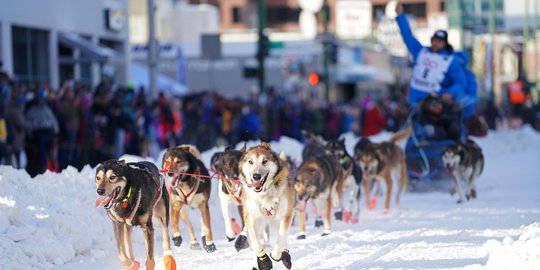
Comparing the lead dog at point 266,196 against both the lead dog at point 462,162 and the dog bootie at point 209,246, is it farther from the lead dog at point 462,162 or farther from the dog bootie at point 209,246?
the lead dog at point 462,162

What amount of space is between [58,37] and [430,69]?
37.2 feet

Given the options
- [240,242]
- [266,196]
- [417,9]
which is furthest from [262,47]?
[417,9]

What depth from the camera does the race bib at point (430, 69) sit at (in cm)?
1292

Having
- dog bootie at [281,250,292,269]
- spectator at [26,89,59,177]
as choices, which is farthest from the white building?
dog bootie at [281,250,292,269]

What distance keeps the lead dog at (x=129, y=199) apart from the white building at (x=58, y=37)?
11.5m

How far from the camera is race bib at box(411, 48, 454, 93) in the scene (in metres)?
12.9

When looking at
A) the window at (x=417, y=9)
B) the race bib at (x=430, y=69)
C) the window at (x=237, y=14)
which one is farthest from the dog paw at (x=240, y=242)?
the window at (x=417, y=9)

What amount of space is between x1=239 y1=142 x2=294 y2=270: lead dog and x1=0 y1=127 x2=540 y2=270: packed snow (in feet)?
1.14

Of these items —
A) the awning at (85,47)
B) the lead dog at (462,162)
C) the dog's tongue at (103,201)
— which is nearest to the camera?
the dog's tongue at (103,201)

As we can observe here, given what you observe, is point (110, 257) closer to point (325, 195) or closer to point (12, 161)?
point (325, 195)

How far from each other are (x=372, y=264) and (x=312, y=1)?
2444 centimetres

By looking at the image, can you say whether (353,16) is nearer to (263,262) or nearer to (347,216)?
(347,216)

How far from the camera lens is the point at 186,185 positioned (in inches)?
321

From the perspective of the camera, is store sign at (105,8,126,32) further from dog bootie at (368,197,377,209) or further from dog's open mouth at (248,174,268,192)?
dog's open mouth at (248,174,268,192)
